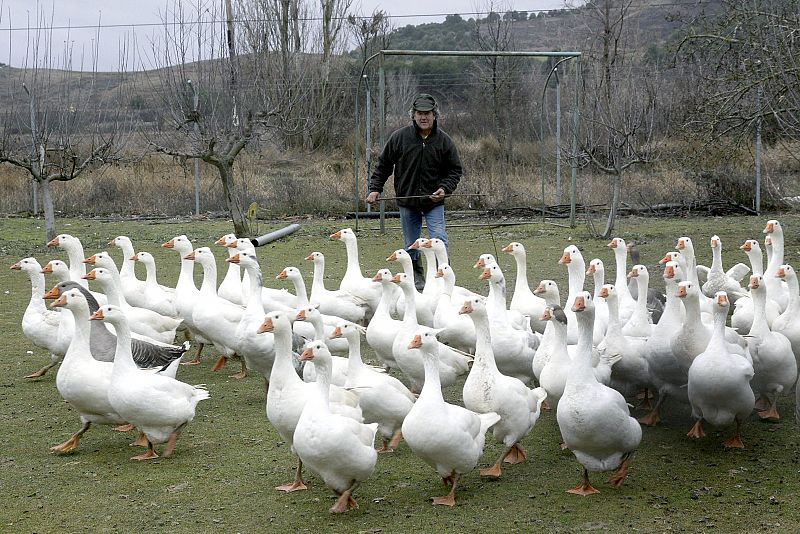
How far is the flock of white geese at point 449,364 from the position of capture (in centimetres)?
508

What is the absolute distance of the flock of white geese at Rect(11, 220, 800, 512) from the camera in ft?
16.7

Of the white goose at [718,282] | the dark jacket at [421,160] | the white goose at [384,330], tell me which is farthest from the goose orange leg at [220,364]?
the white goose at [718,282]

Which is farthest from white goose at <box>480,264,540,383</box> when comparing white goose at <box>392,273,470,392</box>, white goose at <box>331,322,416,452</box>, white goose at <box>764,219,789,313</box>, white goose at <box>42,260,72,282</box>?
white goose at <box>42,260,72,282</box>

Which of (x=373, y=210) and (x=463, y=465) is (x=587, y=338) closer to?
(x=463, y=465)

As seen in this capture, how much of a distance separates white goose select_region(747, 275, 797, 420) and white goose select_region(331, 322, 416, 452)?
2.47 m

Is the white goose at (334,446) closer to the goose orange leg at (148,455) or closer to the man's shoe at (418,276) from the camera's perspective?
the goose orange leg at (148,455)

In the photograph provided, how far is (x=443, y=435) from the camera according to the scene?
4.91 meters

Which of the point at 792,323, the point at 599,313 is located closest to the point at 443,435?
the point at 599,313

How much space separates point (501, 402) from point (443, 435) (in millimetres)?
724

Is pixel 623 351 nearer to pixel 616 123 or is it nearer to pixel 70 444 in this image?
pixel 70 444

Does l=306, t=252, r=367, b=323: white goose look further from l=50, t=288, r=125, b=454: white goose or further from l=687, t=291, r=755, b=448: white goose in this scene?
l=687, t=291, r=755, b=448: white goose

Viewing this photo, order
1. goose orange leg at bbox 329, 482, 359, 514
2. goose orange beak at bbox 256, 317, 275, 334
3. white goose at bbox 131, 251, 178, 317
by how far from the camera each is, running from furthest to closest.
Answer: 1. white goose at bbox 131, 251, 178, 317
2. goose orange beak at bbox 256, 317, 275, 334
3. goose orange leg at bbox 329, 482, 359, 514

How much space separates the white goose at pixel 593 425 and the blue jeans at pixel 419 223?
188 inches

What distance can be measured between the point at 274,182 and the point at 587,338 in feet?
57.4
